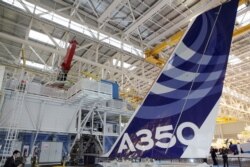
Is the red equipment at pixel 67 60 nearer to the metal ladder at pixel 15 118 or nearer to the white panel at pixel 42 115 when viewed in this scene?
the white panel at pixel 42 115

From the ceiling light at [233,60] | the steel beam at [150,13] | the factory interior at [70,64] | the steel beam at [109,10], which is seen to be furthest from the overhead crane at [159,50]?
the ceiling light at [233,60]

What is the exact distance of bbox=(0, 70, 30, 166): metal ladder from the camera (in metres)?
12.6

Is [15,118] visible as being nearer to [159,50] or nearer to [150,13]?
[150,13]

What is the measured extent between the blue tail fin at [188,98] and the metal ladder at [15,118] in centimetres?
1195

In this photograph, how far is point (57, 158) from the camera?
16.8 metres

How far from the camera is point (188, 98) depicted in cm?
311

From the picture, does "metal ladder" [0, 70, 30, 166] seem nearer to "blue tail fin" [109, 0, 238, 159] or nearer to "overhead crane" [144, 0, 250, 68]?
"blue tail fin" [109, 0, 238, 159]

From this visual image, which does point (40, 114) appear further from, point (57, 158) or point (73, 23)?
point (73, 23)

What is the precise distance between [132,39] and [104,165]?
1917 centimetres

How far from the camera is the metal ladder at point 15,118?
12.6 metres

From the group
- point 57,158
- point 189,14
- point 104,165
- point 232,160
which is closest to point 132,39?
point 189,14

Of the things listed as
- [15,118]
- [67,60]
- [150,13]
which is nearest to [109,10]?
[150,13]

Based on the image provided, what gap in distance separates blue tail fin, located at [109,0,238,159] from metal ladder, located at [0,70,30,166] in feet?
39.2

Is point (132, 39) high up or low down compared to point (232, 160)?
up
